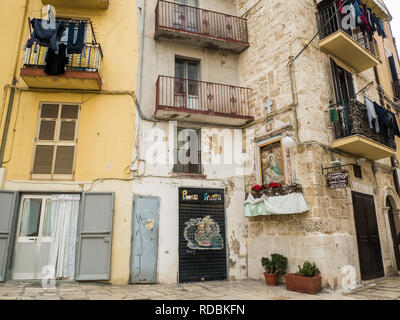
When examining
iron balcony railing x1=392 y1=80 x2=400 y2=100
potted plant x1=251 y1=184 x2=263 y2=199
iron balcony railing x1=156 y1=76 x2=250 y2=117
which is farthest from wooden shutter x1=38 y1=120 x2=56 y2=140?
iron balcony railing x1=392 y1=80 x2=400 y2=100

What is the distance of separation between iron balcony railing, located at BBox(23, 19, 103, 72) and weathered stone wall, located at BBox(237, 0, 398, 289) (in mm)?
5155

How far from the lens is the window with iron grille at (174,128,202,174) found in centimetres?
940

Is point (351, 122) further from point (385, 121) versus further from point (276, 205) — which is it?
point (276, 205)

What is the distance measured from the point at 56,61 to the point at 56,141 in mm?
2264

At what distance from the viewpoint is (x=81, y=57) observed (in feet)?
29.2

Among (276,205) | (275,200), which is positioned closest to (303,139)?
(275,200)

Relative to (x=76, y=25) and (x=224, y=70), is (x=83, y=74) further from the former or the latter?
(x=224, y=70)

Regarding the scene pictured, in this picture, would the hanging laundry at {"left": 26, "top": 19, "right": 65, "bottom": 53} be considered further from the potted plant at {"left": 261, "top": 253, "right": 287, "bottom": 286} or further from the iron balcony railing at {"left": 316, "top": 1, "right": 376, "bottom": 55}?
the potted plant at {"left": 261, "top": 253, "right": 287, "bottom": 286}

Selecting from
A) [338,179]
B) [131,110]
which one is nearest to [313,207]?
[338,179]

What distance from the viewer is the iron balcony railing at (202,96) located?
31.0ft

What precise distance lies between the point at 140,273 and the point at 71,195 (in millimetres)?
2868

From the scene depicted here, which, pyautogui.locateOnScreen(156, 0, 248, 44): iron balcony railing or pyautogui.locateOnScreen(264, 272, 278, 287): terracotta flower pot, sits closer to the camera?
pyautogui.locateOnScreen(264, 272, 278, 287): terracotta flower pot

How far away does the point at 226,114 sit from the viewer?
9617 millimetres

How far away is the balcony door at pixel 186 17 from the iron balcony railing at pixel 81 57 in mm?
2952
